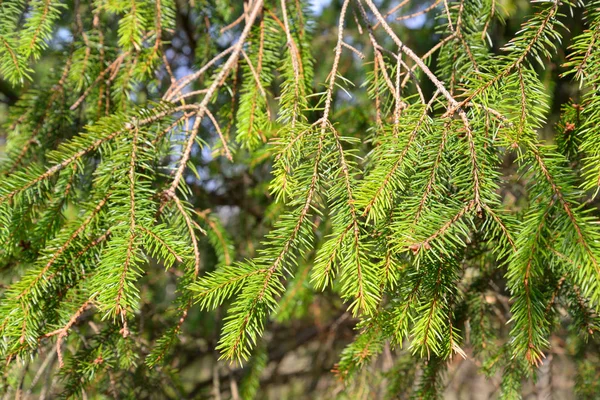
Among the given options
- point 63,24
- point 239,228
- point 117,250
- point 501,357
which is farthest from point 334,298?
point 63,24

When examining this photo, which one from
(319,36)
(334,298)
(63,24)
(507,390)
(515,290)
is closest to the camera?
(515,290)

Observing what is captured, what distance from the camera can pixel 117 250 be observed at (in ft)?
2.90

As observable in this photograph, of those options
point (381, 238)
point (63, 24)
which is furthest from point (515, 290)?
point (63, 24)

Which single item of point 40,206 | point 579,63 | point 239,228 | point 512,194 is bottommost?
point 239,228

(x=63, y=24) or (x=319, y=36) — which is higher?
(x=63, y=24)

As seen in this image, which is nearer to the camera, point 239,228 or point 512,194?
point 512,194

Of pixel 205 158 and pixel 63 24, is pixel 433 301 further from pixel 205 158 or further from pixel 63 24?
pixel 63 24

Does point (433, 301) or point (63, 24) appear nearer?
point (433, 301)

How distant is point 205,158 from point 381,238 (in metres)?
1.29

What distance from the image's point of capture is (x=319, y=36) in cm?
253

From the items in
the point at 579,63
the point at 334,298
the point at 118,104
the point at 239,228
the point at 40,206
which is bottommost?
the point at 334,298

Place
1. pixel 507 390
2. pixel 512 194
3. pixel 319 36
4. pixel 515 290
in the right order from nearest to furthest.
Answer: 1. pixel 515 290
2. pixel 507 390
3. pixel 512 194
4. pixel 319 36

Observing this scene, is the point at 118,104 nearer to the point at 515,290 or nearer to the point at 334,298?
the point at 515,290

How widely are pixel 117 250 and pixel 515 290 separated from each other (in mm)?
709
